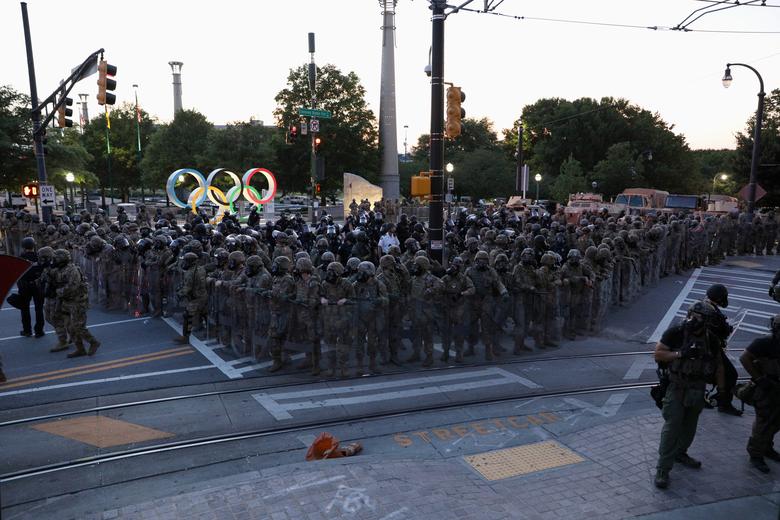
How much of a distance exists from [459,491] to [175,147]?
173 feet

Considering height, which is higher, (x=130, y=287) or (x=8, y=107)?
(x=8, y=107)

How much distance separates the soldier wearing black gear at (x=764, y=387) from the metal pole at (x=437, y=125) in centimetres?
647

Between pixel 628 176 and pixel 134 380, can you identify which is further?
pixel 628 176

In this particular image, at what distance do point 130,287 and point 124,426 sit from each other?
22.7ft

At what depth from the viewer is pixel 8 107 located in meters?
29.5

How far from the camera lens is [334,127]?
45.0 meters

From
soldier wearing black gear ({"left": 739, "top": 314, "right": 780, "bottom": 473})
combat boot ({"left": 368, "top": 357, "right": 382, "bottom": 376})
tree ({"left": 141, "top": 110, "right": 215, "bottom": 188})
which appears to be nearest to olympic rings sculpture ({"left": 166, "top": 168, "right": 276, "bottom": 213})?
tree ({"left": 141, "top": 110, "right": 215, "bottom": 188})

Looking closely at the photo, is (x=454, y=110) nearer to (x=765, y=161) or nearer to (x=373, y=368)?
(x=373, y=368)

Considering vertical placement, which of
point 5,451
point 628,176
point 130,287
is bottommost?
point 5,451

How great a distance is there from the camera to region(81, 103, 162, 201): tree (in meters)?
59.9

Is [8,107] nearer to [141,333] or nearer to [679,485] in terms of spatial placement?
[141,333]

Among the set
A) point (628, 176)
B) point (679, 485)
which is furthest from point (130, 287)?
point (628, 176)

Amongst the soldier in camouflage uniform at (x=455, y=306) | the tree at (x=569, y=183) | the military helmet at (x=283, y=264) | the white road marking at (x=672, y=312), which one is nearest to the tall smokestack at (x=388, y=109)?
the tree at (x=569, y=183)

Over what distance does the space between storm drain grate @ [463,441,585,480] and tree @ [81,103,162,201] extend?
60.7 m
